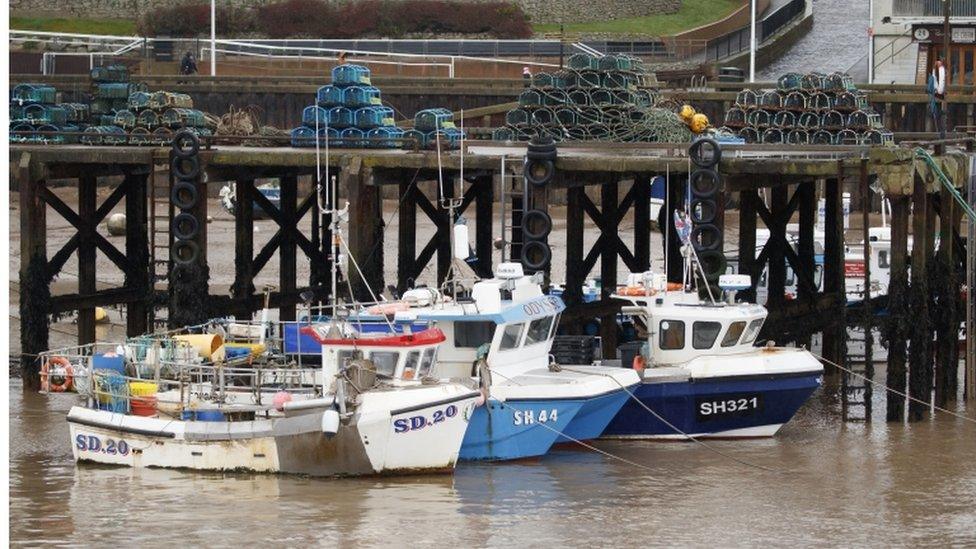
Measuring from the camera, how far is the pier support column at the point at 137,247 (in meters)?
39.8

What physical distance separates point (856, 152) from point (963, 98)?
63.0 ft

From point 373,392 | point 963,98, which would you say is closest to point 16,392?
point 373,392

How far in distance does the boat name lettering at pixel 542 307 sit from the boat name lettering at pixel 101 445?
5488 millimetres

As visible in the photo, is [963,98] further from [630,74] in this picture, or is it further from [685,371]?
[685,371]

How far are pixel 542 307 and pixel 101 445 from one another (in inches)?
238

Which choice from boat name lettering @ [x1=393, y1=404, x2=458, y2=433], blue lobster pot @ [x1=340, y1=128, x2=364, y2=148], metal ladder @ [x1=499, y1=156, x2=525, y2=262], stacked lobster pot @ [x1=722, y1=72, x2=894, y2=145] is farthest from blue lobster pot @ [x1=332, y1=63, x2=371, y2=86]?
boat name lettering @ [x1=393, y1=404, x2=458, y2=433]

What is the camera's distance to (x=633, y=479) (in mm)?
29375

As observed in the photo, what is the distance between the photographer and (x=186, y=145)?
3656cm

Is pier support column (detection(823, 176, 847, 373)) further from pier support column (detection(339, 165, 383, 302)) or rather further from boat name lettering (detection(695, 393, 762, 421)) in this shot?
pier support column (detection(339, 165, 383, 302))

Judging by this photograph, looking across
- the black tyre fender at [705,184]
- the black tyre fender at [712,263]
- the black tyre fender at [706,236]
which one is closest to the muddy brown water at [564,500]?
the black tyre fender at [712,263]

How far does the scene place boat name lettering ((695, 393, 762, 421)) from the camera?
32031 millimetres

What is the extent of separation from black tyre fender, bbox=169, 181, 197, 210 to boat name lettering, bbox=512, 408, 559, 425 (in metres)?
8.61

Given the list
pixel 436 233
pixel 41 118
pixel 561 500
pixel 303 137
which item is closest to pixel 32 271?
pixel 303 137

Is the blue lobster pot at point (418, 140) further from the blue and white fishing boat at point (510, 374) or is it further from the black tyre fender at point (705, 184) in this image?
the blue and white fishing boat at point (510, 374)
